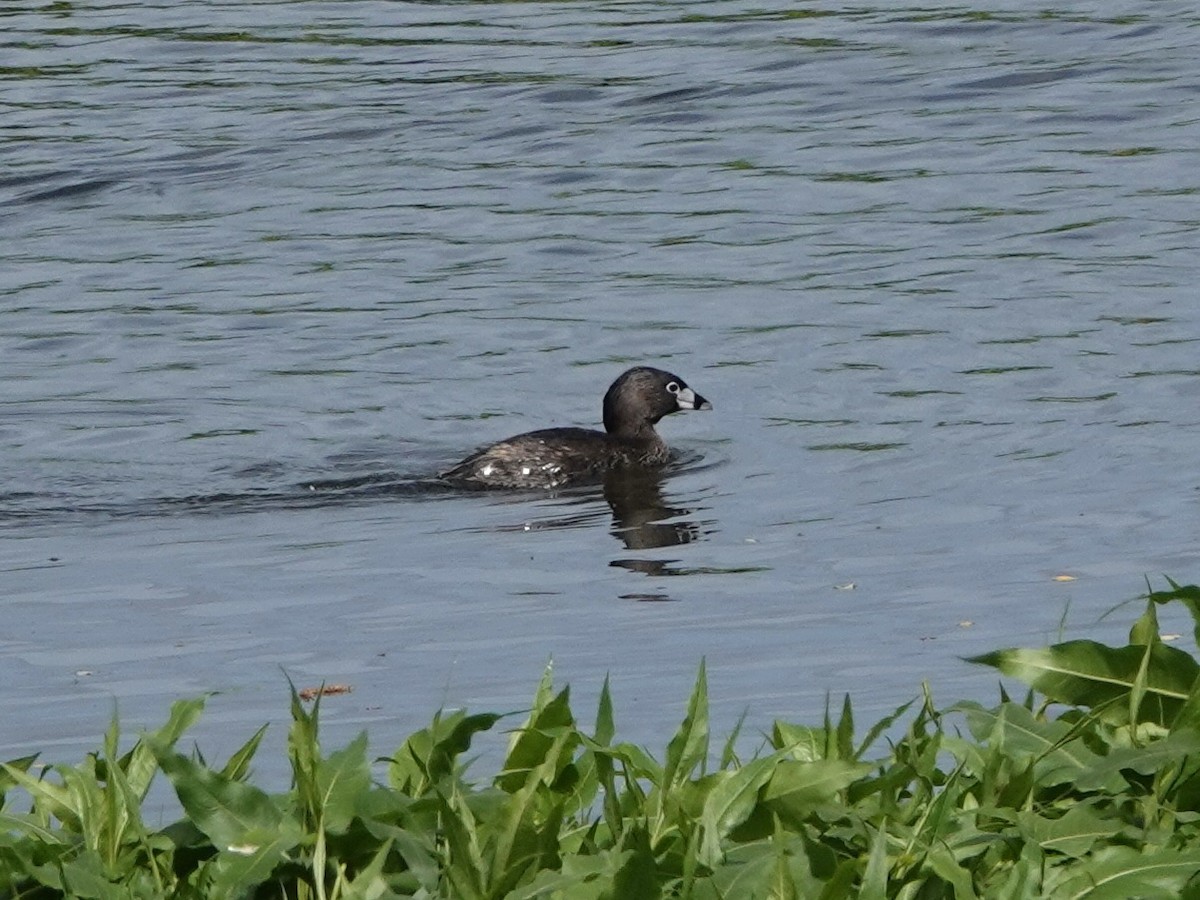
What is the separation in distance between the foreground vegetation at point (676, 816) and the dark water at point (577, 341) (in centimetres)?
71

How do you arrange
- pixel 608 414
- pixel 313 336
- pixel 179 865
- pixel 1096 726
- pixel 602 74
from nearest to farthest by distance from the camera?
pixel 179 865 → pixel 1096 726 → pixel 608 414 → pixel 313 336 → pixel 602 74

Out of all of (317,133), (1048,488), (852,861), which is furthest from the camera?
(317,133)

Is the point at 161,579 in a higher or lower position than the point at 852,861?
lower

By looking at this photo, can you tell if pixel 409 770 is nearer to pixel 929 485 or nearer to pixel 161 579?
pixel 161 579

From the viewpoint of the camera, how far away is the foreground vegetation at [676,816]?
482cm

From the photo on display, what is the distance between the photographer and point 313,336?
54.5 feet

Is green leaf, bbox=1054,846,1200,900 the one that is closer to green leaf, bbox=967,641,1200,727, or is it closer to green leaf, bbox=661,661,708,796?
green leaf, bbox=967,641,1200,727

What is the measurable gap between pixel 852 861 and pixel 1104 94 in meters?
19.2

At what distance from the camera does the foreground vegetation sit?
15.8 ft

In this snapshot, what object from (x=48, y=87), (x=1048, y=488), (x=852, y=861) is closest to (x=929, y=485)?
(x=1048, y=488)

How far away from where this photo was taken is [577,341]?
16578mm

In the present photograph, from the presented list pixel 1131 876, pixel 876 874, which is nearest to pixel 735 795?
pixel 876 874

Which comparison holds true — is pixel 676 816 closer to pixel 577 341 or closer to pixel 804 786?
pixel 804 786

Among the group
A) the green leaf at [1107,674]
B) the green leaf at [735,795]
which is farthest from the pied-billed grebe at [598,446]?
the green leaf at [735,795]
